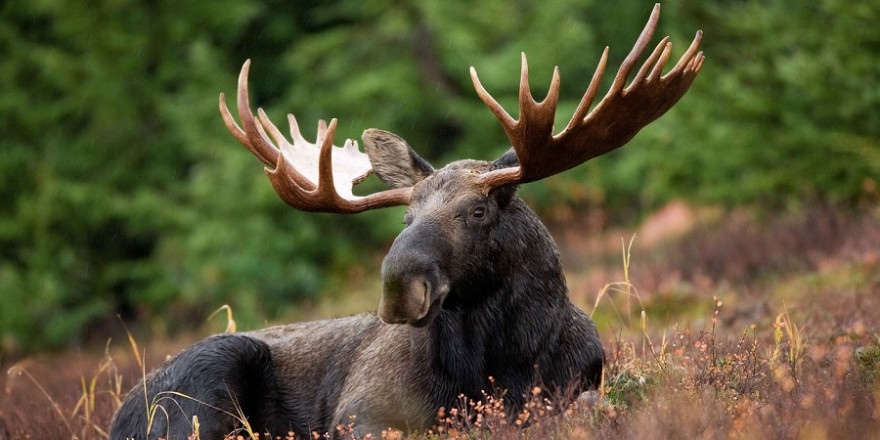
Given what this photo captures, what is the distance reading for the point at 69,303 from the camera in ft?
60.0

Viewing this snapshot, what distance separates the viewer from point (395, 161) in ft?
17.2

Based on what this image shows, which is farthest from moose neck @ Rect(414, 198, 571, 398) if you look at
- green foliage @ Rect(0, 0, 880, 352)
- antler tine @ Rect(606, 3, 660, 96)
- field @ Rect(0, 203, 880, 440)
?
green foliage @ Rect(0, 0, 880, 352)

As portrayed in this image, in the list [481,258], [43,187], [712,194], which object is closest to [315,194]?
[481,258]

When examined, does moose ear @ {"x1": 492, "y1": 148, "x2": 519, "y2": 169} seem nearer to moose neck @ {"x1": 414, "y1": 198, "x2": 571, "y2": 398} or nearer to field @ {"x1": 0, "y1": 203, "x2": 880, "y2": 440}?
moose neck @ {"x1": 414, "y1": 198, "x2": 571, "y2": 398}

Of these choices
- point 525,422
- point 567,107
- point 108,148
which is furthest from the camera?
point 108,148

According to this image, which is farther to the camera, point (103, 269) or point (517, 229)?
point (103, 269)

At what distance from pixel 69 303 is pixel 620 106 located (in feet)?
52.3

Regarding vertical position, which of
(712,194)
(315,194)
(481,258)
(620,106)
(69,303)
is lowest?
(69,303)

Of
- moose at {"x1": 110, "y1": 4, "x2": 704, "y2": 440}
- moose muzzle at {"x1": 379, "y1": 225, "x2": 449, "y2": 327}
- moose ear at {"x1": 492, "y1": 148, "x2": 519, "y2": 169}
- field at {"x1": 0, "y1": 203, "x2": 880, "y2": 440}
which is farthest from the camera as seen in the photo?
moose ear at {"x1": 492, "y1": 148, "x2": 519, "y2": 169}

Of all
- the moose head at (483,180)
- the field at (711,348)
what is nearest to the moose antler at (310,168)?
the moose head at (483,180)

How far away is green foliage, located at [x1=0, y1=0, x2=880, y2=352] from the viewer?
1593cm

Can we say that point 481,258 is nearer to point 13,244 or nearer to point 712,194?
point 712,194

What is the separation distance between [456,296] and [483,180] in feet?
1.87

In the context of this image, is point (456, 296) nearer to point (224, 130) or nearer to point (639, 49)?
point (639, 49)
